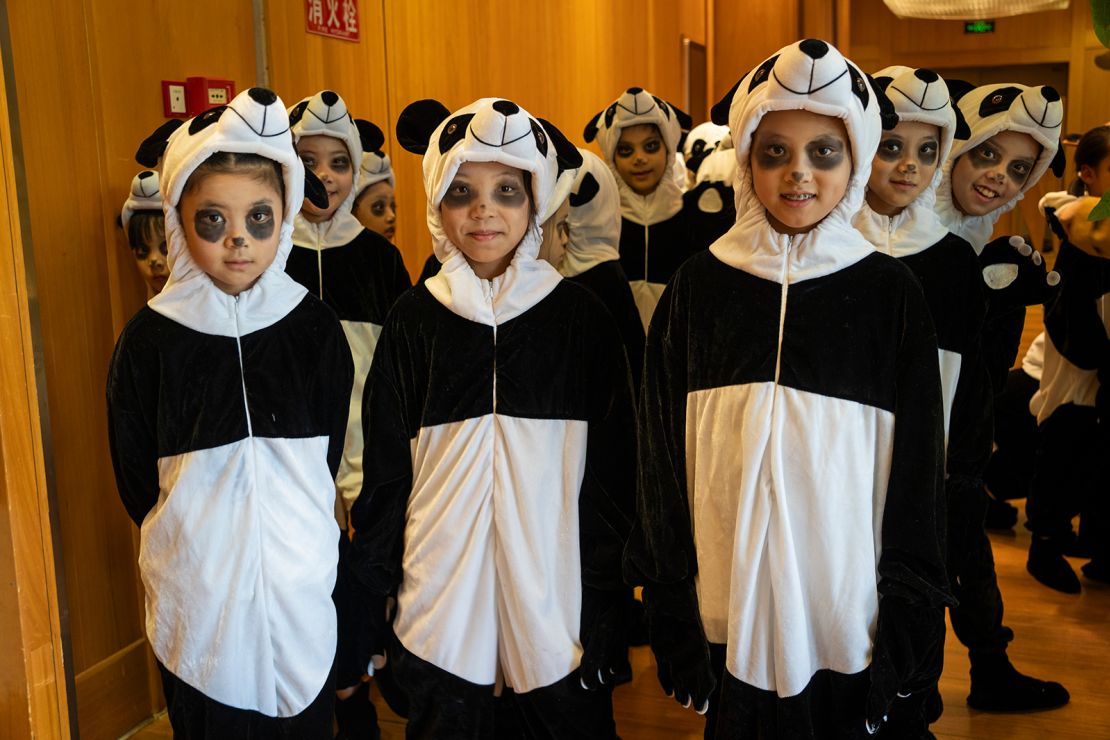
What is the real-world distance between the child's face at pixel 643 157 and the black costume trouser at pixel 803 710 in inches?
83.0

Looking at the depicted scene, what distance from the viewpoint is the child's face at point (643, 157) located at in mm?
3660

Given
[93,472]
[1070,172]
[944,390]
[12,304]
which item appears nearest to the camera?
[12,304]

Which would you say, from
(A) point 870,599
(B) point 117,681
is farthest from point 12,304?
(A) point 870,599

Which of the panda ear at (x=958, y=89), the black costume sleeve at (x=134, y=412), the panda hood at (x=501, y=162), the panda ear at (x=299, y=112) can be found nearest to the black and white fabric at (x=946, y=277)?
the panda ear at (x=958, y=89)

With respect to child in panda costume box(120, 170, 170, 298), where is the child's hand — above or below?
below

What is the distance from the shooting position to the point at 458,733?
7.09 ft

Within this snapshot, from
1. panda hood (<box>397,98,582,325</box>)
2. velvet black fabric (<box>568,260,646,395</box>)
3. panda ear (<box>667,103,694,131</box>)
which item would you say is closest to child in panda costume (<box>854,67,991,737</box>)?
panda hood (<box>397,98,582,325</box>)

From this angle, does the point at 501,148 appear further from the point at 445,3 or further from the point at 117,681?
the point at 445,3

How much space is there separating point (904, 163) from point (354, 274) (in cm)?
142

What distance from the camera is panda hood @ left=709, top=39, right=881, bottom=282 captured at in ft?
6.01

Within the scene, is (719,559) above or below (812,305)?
below

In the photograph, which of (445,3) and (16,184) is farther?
(445,3)

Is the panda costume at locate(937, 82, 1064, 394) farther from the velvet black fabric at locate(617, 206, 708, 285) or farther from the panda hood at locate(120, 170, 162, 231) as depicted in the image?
the panda hood at locate(120, 170, 162, 231)

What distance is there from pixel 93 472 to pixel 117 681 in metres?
0.55
